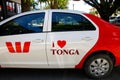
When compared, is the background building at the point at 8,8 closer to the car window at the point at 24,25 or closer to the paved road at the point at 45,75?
the paved road at the point at 45,75

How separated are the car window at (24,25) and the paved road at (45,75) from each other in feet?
3.60

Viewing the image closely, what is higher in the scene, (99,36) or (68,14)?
(68,14)

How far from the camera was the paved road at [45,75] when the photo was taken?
5.97 metres

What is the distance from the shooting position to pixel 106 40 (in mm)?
5684

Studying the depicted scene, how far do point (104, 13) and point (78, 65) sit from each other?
1729 centimetres

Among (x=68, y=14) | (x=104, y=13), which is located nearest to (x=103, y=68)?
(x=68, y=14)

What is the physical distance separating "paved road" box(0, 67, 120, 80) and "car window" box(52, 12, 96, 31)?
1.18m

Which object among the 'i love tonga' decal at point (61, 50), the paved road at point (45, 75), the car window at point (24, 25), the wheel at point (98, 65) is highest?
the car window at point (24, 25)

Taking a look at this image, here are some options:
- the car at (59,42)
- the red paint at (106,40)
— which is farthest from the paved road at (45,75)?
the red paint at (106,40)

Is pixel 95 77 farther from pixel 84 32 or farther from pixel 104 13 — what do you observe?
pixel 104 13

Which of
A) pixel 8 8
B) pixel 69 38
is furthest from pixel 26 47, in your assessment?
pixel 8 8

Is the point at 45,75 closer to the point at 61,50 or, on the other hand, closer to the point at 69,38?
the point at 61,50

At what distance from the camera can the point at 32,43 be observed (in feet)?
18.1

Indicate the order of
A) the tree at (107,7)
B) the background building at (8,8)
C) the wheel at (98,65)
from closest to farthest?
the wheel at (98,65), the background building at (8,8), the tree at (107,7)
